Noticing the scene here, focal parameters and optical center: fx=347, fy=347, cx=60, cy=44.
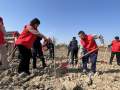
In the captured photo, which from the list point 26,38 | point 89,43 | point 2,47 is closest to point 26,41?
point 26,38

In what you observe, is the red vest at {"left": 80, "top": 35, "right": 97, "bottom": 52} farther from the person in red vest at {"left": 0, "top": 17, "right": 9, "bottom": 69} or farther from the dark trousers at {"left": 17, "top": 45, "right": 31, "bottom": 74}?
the person in red vest at {"left": 0, "top": 17, "right": 9, "bottom": 69}

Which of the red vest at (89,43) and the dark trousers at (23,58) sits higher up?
the red vest at (89,43)

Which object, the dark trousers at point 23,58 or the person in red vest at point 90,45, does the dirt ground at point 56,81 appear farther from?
the person in red vest at point 90,45

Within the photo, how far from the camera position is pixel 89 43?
11.8 m

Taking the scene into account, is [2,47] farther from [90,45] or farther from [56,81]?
[90,45]

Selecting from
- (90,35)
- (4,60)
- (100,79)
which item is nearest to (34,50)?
(4,60)

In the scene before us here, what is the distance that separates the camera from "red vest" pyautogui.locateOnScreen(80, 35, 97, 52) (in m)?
11.8

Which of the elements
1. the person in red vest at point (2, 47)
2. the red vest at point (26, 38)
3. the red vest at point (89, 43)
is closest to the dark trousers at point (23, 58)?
the red vest at point (26, 38)

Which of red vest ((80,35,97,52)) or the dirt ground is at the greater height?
red vest ((80,35,97,52))

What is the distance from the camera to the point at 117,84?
9641mm

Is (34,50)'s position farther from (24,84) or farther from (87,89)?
(87,89)

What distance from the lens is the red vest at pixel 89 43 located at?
11.8 meters

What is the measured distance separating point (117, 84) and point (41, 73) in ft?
9.05

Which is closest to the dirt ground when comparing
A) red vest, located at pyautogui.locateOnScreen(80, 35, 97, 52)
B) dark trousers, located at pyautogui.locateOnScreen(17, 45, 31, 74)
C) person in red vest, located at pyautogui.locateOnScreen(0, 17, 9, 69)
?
dark trousers, located at pyautogui.locateOnScreen(17, 45, 31, 74)
